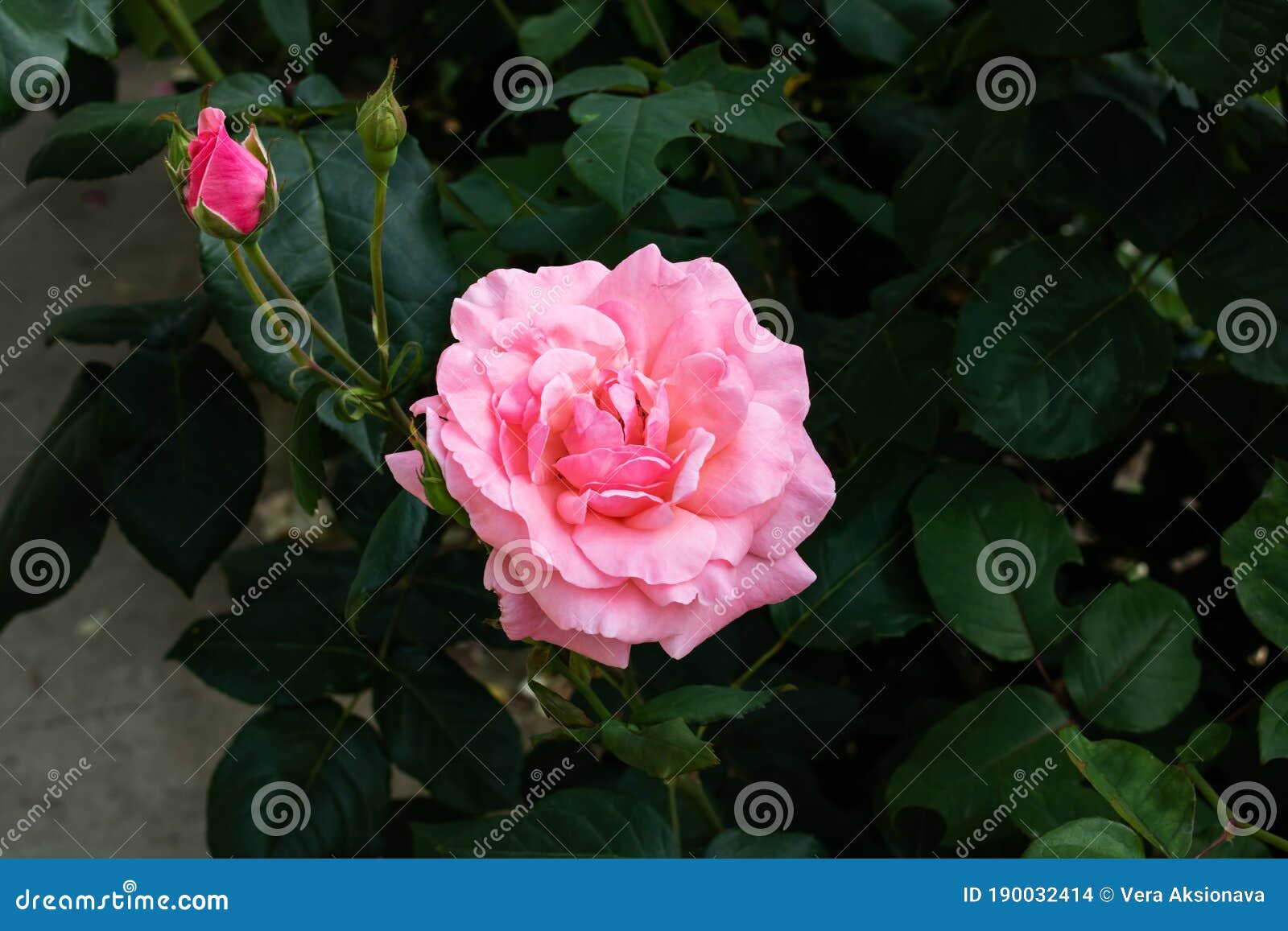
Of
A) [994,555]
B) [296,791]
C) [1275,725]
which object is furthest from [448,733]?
[1275,725]

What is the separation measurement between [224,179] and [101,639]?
1.34 m

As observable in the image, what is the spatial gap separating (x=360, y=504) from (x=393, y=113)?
47 cm

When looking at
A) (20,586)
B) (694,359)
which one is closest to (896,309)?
(694,359)

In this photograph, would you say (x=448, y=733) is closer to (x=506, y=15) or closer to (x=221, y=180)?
(x=221, y=180)

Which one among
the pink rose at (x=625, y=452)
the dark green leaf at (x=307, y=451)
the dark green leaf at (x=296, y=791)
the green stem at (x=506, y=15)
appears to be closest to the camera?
the pink rose at (x=625, y=452)

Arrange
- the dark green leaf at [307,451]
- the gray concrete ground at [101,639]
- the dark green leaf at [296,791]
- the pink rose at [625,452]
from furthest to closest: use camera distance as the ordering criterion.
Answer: the gray concrete ground at [101,639], the dark green leaf at [296,791], the dark green leaf at [307,451], the pink rose at [625,452]

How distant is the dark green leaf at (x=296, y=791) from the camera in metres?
0.80

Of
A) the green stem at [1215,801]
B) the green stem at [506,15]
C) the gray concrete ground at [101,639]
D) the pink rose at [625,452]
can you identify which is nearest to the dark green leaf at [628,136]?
the pink rose at [625,452]

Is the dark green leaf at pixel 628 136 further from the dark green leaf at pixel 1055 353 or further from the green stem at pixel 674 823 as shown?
the green stem at pixel 674 823

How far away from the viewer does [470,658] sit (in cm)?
153

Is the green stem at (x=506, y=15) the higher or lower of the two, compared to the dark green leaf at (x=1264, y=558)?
lower

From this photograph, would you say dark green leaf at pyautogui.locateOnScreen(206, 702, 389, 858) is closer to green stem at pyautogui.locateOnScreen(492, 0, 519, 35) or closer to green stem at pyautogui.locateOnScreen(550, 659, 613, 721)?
green stem at pyautogui.locateOnScreen(550, 659, 613, 721)

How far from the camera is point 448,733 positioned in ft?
2.74

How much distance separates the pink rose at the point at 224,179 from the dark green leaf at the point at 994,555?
45 centimetres
